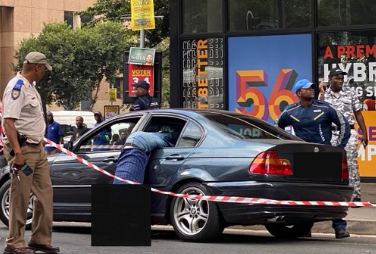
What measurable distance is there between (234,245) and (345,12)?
795 centimetres

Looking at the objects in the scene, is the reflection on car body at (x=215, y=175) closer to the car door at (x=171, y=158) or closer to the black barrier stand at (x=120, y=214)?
the car door at (x=171, y=158)

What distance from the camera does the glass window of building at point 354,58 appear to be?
16.2m

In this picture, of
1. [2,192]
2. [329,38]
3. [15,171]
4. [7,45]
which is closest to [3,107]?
[15,171]

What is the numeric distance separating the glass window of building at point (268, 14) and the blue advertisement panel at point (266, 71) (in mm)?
212

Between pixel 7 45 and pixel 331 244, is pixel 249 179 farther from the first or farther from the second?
pixel 7 45

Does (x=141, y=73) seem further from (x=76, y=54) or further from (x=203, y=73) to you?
(x=76, y=54)

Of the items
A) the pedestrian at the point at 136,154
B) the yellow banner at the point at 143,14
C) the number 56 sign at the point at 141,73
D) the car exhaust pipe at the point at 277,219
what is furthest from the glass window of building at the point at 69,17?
the car exhaust pipe at the point at 277,219

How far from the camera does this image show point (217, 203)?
30.7ft

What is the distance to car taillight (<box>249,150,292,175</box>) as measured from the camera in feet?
30.0

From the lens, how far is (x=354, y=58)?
16375mm

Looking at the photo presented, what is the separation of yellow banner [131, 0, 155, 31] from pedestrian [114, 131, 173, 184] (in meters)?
10.8

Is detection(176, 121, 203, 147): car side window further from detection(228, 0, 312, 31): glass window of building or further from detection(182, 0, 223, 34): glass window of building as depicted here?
detection(182, 0, 223, 34): glass window of building

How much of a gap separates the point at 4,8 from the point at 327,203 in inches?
2452

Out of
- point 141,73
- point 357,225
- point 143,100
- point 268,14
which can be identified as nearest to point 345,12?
point 268,14
